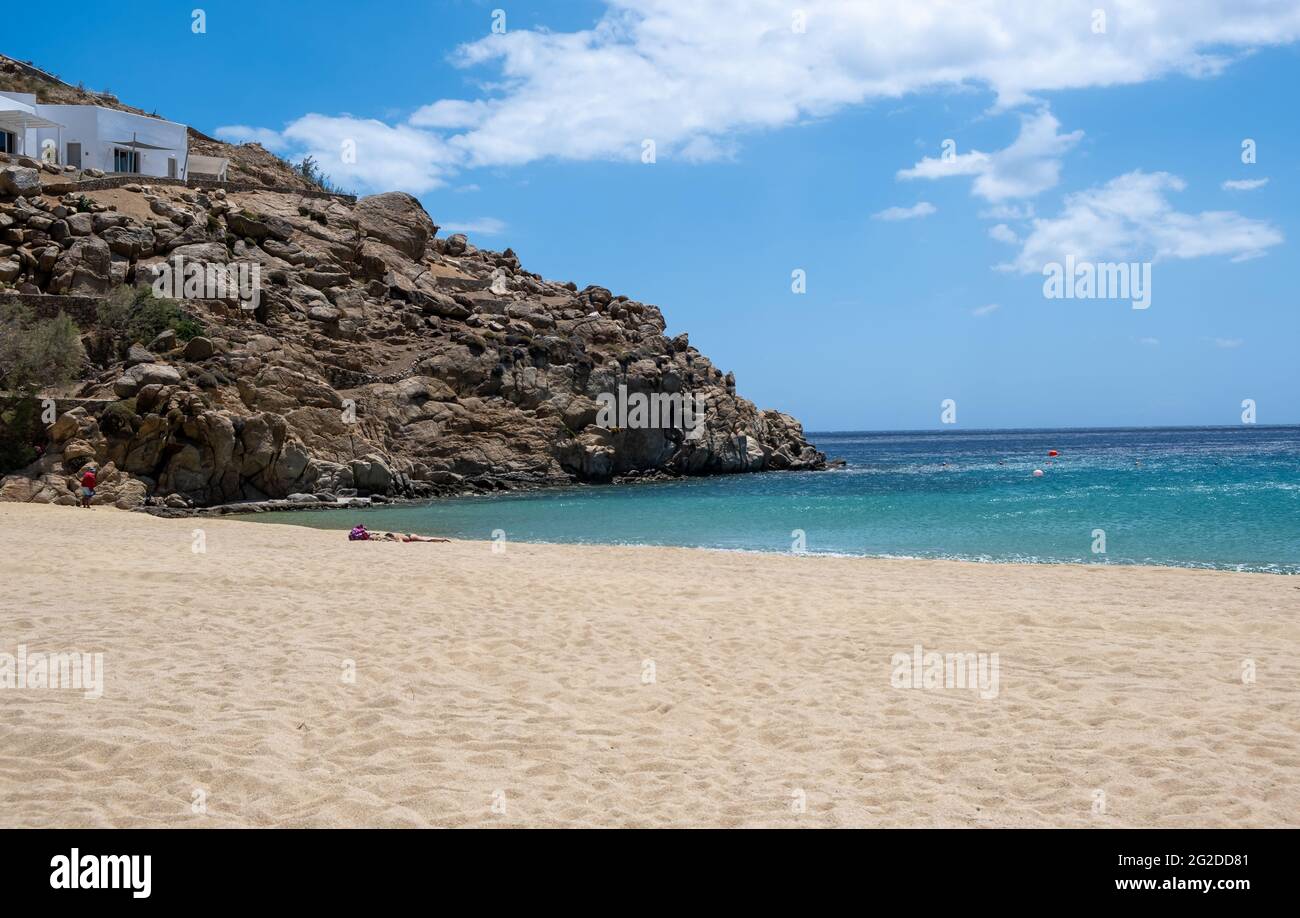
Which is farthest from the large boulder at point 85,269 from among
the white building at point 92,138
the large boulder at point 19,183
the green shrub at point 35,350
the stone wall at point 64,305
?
the white building at point 92,138

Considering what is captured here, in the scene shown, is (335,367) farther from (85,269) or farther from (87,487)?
(87,487)

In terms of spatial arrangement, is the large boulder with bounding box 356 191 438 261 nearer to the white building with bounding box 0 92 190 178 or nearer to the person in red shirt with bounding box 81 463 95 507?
the white building with bounding box 0 92 190 178

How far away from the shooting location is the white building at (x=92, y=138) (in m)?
49.8

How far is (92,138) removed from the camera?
176 ft

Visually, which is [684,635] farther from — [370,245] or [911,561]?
[370,245]

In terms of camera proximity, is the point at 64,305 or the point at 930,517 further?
the point at 64,305

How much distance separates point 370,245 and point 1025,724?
53670mm

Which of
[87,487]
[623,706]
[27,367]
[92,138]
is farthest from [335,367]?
[623,706]

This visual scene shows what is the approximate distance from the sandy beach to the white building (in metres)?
48.8

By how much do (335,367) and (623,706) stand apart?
39.9 m

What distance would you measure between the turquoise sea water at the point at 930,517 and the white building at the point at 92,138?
34.6 metres

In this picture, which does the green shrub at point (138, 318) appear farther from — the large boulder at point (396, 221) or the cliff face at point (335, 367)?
the large boulder at point (396, 221)

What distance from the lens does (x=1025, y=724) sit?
686 centimetres

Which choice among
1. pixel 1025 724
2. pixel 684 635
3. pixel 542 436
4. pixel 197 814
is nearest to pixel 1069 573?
pixel 684 635
